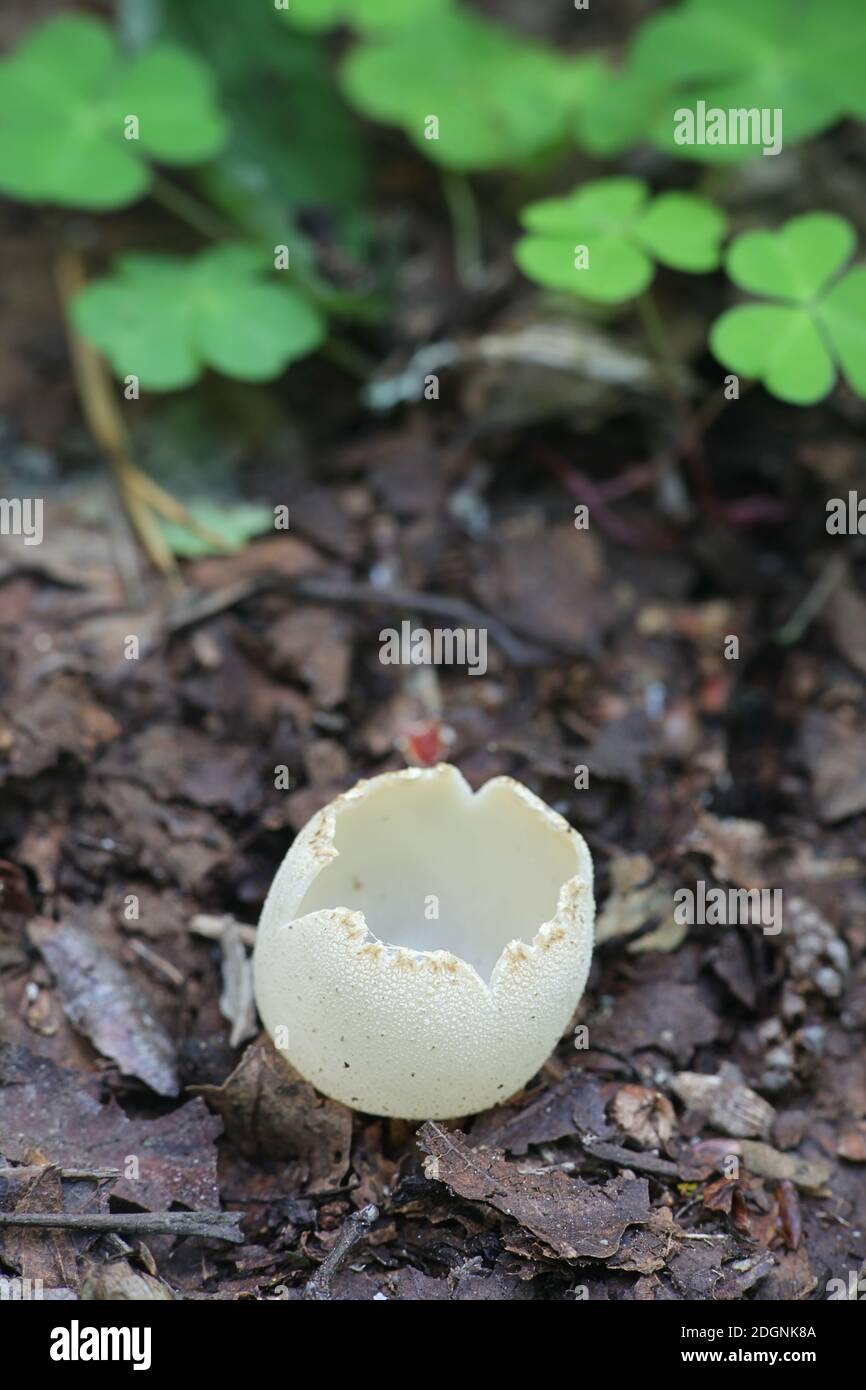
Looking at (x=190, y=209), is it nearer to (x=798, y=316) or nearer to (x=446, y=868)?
(x=798, y=316)

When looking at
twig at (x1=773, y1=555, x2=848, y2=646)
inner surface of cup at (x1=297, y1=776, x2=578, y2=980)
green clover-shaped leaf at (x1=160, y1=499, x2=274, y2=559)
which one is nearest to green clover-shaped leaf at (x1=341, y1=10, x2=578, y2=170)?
green clover-shaped leaf at (x1=160, y1=499, x2=274, y2=559)

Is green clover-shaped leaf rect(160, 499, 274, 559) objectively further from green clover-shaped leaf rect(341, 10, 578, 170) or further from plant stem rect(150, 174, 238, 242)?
green clover-shaped leaf rect(341, 10, 578, 170)

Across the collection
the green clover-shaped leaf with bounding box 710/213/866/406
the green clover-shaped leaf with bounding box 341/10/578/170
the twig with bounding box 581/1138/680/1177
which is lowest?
the twig with bounding box 581/1138/680/1177

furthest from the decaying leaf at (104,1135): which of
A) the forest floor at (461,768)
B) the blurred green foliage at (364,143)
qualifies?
the blurred green foliage at (364,143)

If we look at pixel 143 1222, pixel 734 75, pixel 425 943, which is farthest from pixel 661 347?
pixel 143 1222

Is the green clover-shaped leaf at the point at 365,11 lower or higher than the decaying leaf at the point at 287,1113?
higher

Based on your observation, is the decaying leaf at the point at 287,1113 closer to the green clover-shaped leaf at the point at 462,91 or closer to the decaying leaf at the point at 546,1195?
the decaying leaf at the point at 546,1195

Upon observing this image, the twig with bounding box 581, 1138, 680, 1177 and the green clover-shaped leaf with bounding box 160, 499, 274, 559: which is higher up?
the green clover-shaped leaf with bounding box 160, 499, 274, 559

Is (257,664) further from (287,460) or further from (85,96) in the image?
(85,96)
